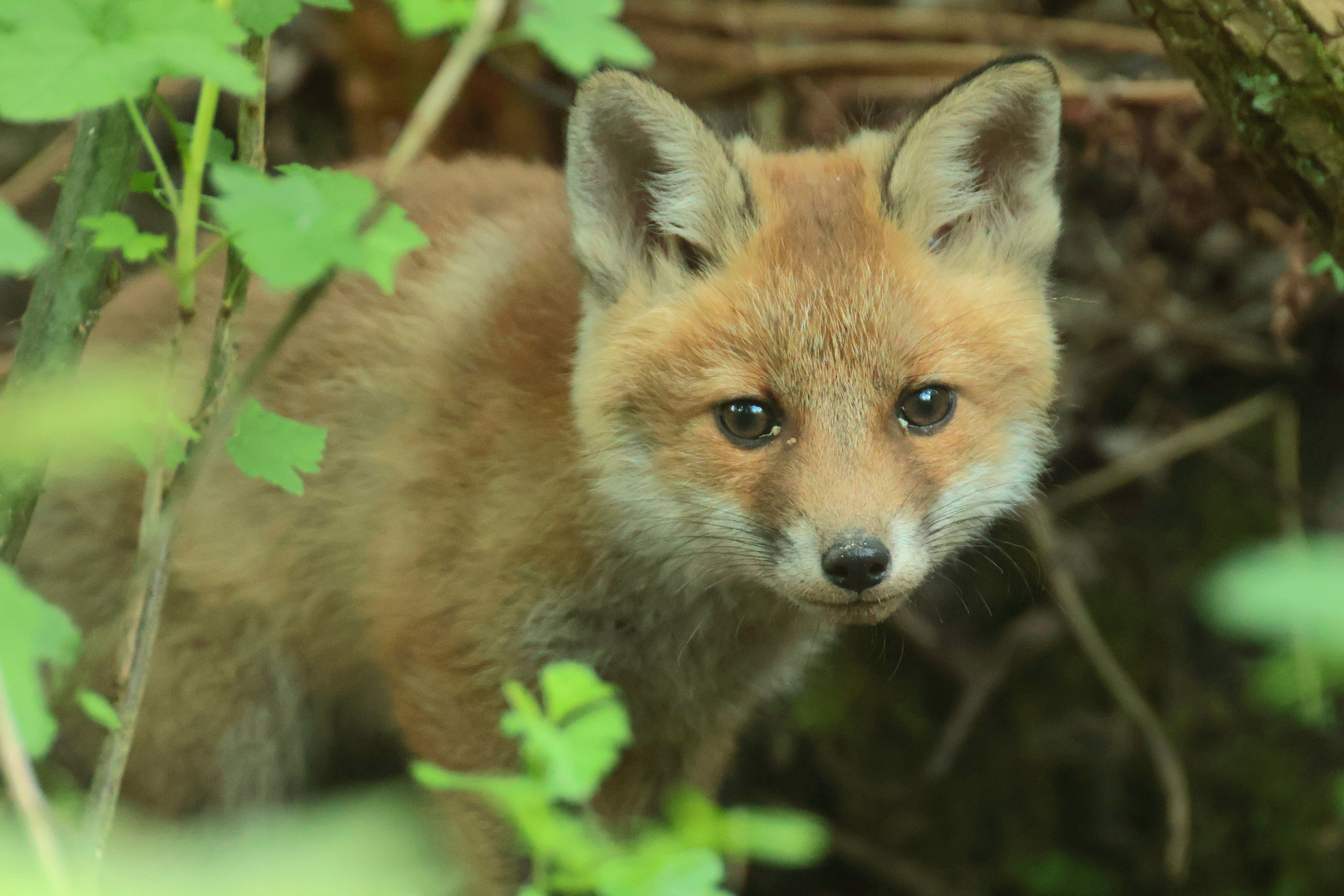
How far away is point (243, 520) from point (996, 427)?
178 centimetres

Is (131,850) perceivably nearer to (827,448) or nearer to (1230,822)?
(827,448)

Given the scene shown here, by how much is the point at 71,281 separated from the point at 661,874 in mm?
1299

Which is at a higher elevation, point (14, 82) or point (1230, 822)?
point (14, 82)

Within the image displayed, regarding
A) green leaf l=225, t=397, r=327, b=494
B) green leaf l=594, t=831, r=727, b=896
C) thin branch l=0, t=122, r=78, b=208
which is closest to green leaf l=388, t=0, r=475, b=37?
green leaf l=225, t=397, r=327, b=494

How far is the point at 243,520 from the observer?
9.64 ft

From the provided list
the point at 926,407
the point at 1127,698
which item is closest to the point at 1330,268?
the point at 926,407

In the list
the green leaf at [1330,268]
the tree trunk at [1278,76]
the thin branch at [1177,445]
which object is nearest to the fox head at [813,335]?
the tree trunk at [1278,76]

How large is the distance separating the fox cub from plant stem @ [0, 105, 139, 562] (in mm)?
849

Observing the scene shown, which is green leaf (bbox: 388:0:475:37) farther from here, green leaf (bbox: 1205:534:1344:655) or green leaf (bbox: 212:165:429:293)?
green leaf (bbox: 1205:534:1344:655)

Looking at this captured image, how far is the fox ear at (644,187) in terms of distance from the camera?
2.39 metres

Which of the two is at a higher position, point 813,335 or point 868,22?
point 868,22

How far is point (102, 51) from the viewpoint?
139 centimetres

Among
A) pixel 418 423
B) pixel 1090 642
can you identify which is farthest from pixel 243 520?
pixel 1090 642

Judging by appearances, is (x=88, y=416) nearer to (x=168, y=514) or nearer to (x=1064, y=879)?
(x=168, y=514)
